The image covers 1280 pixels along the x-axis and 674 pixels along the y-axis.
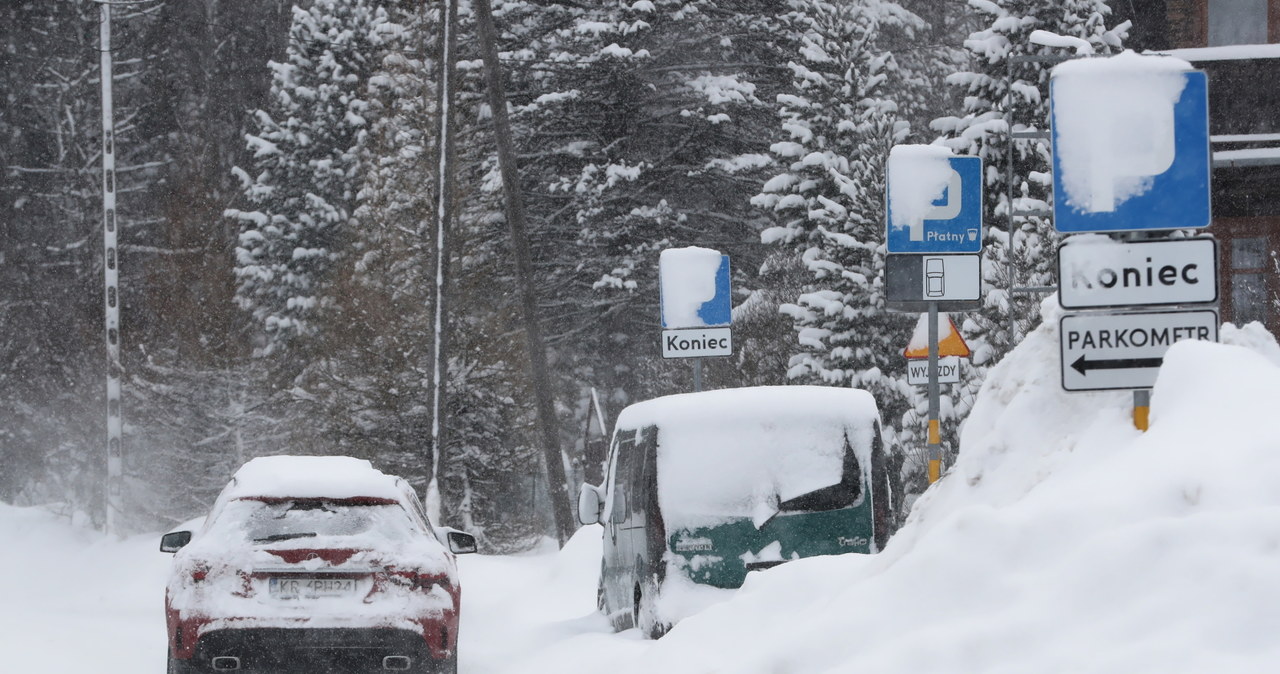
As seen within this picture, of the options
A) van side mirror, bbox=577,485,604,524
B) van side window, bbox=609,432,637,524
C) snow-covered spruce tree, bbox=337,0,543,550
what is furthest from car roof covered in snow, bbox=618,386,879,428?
snow-covered spruce tree, bbox=337,0,543,550

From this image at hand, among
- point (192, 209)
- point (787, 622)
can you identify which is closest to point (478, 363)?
point (192, 209)

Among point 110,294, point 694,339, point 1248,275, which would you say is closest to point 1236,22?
point 1248,275

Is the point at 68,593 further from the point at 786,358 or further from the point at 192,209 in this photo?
the point at 192,209

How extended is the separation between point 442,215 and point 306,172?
17.9 m

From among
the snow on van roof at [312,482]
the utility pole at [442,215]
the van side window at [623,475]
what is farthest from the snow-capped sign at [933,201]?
the utility pole at [442,215]

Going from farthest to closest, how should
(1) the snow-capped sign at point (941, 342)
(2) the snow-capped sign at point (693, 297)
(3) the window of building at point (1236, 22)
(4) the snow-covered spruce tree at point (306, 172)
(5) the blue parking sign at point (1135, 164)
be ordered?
1. (4) the snow-covered spruce tree at point (306, 172)
2. (3) the window of building at point (1236, 22)
3. (1) the snow-capped sign at point (941, 342)
4. (2) the snow-capped sign at point (693, 297)
5. (5) the blue parking sign at point (1135, 164)

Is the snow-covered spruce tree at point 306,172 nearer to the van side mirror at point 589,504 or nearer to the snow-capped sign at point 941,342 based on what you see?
the snow-capped sign at point 941,342

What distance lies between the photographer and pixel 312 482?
33.1 feet

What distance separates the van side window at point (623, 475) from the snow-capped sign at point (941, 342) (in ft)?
22.7

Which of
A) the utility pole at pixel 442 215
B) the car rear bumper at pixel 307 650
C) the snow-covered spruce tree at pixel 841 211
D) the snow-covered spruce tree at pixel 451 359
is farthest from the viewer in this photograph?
the snow-covered spruce tree at pixel 451 359

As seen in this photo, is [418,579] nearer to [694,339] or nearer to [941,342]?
[694,339]

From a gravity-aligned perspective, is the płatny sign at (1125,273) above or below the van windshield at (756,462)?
above

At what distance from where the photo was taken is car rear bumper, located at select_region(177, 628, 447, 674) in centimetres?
948

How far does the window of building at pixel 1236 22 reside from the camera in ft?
65.7
